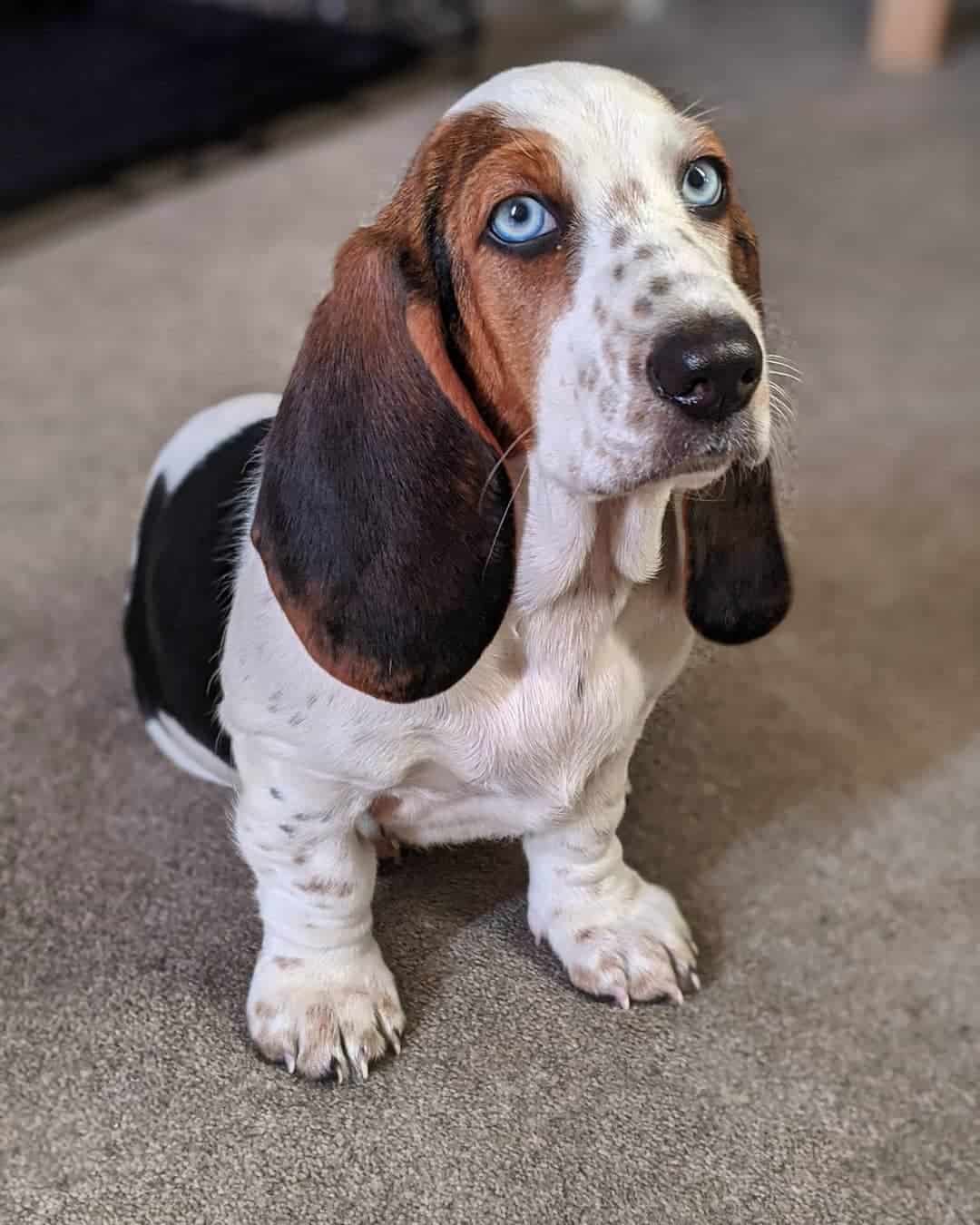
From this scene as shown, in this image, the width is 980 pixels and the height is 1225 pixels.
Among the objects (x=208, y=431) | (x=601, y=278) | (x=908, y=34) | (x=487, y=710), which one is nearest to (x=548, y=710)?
(x=487, y=710)

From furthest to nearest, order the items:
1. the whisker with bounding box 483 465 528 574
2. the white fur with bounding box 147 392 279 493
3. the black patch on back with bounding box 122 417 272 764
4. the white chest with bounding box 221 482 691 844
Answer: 1. the white fur with bounding box 147 392 279 493
2. the black patch on back with bounding box 122 417 272 764
3. the white chest with bounding box 221 482 691 844
4. the whisker with bounding box 483 465 528 574

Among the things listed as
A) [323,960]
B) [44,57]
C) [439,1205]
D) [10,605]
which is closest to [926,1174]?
[439,1205]

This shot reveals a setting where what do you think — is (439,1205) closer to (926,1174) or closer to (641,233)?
(926,1174)

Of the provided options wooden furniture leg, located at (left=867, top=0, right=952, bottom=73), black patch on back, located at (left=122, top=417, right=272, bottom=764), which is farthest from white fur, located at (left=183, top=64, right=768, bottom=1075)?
wooden furniture leg, located at (left=867, top=0, right=952, bottom=73)

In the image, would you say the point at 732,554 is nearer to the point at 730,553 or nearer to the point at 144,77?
the point at 730,553

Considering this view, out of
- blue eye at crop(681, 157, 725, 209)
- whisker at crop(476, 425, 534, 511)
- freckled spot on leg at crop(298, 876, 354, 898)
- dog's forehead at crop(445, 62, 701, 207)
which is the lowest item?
freckled spot on leg at crop(298, 876, 354, 898)

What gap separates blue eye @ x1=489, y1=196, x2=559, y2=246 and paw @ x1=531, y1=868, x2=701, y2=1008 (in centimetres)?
90

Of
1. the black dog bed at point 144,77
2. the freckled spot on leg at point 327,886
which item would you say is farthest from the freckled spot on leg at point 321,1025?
the black dog bed at point 144,77

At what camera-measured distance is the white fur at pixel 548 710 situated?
140 centimetres

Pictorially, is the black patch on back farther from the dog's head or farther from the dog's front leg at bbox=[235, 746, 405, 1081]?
the dog's head

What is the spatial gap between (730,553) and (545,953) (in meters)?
0.63

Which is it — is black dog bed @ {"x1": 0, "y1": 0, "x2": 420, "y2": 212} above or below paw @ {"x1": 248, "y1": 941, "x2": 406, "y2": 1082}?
below

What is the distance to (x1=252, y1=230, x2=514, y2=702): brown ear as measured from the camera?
146 cm

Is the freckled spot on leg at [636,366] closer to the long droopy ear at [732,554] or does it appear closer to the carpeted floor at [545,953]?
the long droopy ear at [732,554]
